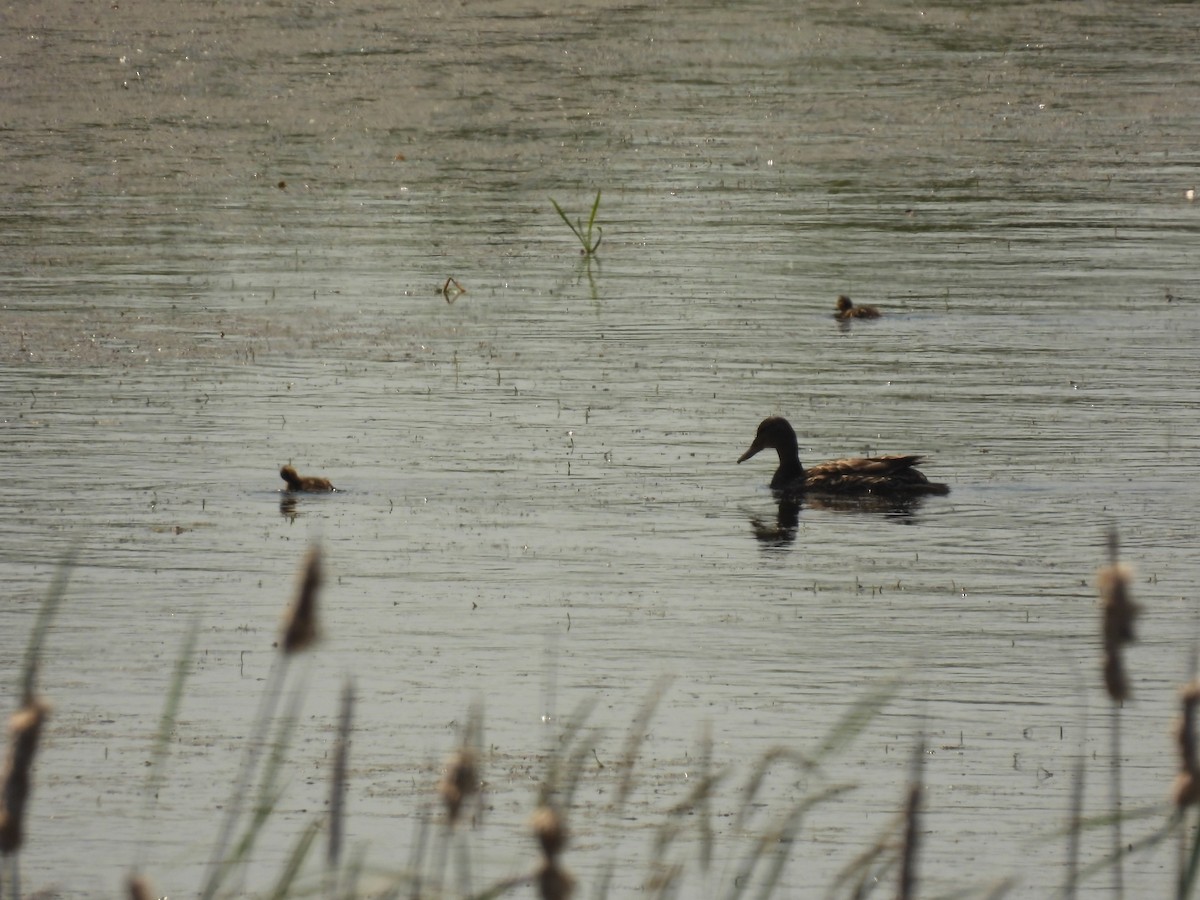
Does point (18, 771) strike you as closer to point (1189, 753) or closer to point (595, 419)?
point (1189, 753)

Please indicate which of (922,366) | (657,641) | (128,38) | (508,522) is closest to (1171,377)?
(922,366)

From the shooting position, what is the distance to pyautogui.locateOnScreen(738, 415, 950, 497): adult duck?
1245 centimetres

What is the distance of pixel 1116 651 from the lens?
286 centimetres

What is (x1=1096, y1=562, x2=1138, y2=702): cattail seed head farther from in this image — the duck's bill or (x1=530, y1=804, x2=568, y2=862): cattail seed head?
the duck's bill

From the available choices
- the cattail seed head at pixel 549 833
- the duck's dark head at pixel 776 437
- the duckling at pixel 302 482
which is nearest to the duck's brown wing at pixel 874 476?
the duck's dark head at pixel 776 437

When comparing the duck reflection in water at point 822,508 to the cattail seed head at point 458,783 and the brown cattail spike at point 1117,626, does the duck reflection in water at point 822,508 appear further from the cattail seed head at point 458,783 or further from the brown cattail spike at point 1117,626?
the brown cattail spike at point 1117,626

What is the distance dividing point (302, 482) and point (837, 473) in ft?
9.29

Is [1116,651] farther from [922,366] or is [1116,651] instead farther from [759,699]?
[922,366]

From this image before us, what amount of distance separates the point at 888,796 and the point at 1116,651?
526 centimetres

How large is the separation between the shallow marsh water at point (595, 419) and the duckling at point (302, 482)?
0.61 ft

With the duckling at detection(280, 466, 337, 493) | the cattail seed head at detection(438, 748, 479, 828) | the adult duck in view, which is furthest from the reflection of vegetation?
the cattail seed head at detection(438, 748, 479, 828)

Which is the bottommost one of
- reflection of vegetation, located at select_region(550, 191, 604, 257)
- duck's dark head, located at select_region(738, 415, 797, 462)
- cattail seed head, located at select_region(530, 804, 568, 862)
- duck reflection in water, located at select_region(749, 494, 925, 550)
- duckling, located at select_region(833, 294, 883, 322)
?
cattail seed head, located at select_region(530, 804, 568, 862)

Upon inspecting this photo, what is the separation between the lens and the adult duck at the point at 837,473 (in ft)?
40.8

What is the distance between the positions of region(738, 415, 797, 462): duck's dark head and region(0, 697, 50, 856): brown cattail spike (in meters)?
10.6
